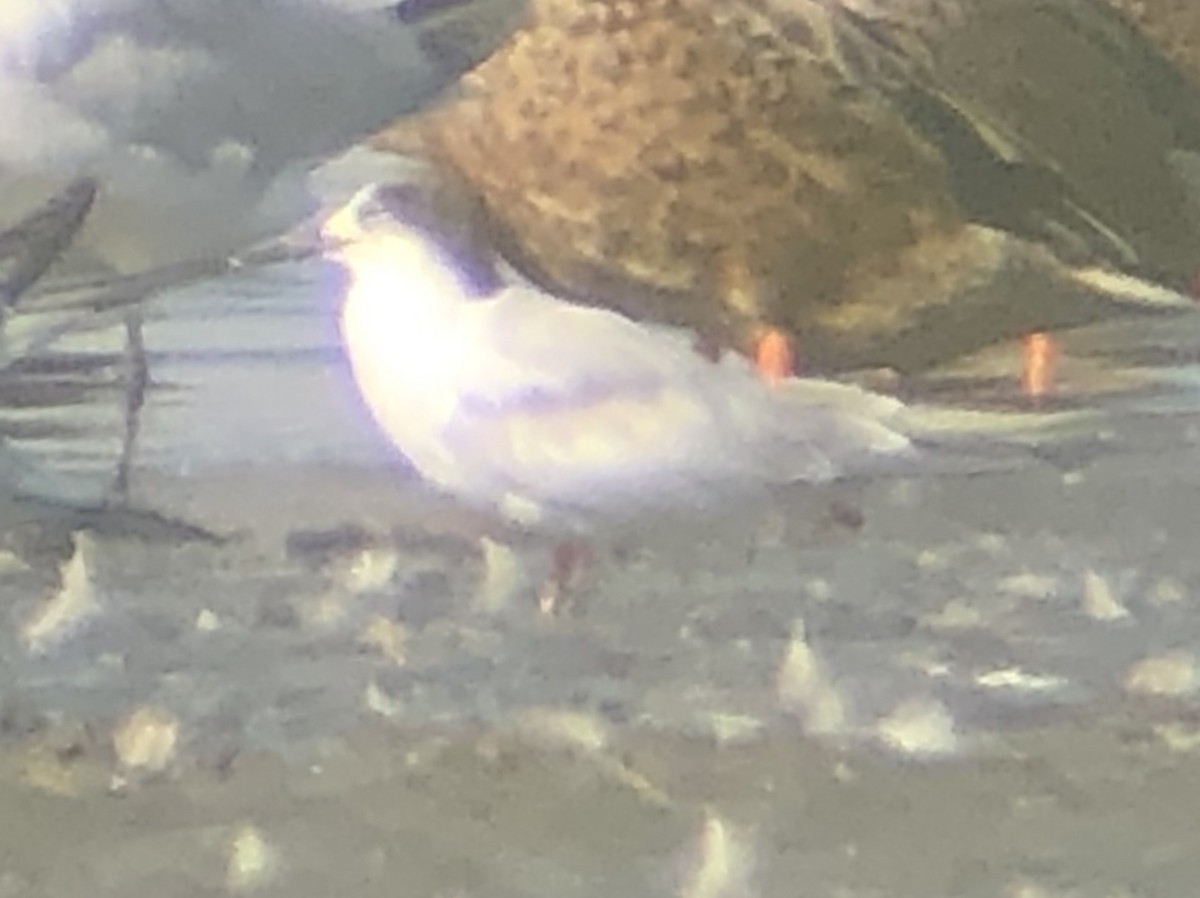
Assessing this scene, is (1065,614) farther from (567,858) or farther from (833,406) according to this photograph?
(567,858)

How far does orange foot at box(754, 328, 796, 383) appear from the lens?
4.15ft

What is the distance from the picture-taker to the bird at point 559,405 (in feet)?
4.09

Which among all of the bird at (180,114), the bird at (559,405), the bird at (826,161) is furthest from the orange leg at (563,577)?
the bird at (180,114)

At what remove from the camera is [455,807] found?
1.25 m

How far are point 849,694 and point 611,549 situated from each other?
0.61 ft

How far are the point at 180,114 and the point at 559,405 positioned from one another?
1.00 feet

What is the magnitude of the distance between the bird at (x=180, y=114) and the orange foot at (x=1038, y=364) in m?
0.40

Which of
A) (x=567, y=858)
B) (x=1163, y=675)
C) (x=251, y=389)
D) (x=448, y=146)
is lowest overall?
(x=567, y=858)

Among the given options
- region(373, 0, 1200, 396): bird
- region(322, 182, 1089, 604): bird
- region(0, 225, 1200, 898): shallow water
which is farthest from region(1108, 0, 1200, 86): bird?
region(322, 182, 1089, 604): bird

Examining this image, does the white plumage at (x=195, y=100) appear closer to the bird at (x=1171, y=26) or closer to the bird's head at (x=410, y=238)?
the bird's head at (x=410, y=238)

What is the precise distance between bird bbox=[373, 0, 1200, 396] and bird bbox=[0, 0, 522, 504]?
0.04 m

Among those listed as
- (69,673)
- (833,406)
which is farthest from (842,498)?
(69,673)

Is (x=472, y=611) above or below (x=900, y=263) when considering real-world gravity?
below

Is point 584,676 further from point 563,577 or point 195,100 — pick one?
point 195,100
